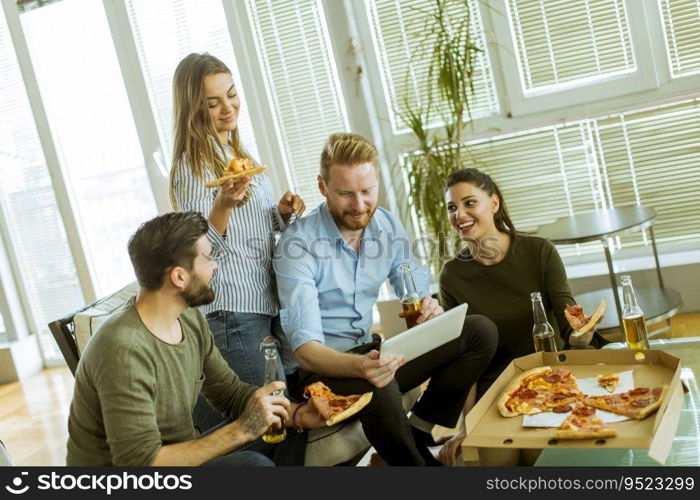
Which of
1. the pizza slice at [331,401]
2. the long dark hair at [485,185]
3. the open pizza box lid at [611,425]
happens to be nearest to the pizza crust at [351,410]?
the pizza slice at [331,401]

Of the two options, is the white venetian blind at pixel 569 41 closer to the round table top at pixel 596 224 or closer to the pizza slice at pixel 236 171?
the round table top at pixel 596 224

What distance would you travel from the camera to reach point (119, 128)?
Result: 534cm

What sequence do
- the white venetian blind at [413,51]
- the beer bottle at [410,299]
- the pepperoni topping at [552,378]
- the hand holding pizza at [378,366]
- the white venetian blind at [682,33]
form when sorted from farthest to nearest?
the white venetian blind at [413,51] < the white venetian blind at [682,33] < the beer bottle at [410,299] < the hand holding pizza at [378,366] < the pepperoni topping at [552,378]

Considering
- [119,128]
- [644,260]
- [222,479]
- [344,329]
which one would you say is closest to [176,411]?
[222,479]

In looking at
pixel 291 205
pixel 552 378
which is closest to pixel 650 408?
pixel 552 378

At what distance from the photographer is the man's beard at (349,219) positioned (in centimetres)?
284

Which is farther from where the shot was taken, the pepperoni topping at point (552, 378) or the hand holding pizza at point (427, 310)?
the hand holding pizza at point (427, 310)

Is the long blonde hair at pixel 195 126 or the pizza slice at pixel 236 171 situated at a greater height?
the long blonde hair at pixel 195 126

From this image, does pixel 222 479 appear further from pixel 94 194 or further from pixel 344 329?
pixel 94 194

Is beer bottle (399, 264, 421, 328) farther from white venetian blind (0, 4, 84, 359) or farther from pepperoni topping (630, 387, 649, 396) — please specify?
white venetian blind (0, 4, 84, 359)

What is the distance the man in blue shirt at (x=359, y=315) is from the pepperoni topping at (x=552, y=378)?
1.50 feet

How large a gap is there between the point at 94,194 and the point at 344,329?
3.11m

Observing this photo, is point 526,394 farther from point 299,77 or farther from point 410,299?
point 299,77

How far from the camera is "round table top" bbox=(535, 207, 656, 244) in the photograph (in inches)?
144
